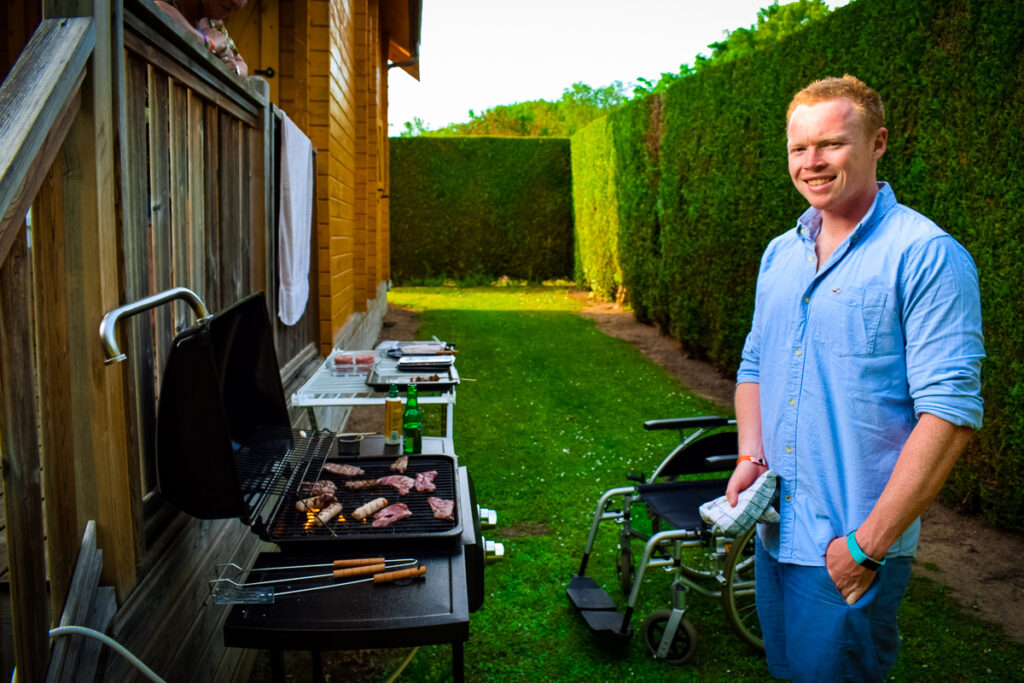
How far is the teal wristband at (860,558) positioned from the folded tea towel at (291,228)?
3.29 metres

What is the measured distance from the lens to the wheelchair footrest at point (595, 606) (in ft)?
10.9

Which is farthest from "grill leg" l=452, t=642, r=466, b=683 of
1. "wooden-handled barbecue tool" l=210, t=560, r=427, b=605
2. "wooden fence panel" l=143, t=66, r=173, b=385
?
"wooden fence panel" l=143, t=66, r=173, b=385

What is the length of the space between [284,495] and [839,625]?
154cm

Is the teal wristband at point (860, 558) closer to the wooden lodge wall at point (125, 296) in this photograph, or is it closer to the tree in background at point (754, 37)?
the wooden lodge wall at point (125, 296)

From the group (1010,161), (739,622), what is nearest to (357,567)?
(739,622)

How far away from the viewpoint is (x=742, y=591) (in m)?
3.31

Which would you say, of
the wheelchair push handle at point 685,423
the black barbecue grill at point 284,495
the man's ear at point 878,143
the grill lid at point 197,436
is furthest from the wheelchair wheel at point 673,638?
the man's ear at point 878,143

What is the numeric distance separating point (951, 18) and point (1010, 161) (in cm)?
112

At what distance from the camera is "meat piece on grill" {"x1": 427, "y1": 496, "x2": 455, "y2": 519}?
2205 millimetres

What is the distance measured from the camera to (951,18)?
4.70m

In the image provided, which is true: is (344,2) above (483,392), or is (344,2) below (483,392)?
above

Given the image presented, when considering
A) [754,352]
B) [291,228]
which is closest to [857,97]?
[754,352]

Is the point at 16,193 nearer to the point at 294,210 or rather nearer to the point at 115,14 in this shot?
the point at 115,14

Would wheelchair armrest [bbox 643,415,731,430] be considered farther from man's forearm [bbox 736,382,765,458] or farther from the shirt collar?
the shirt collar
